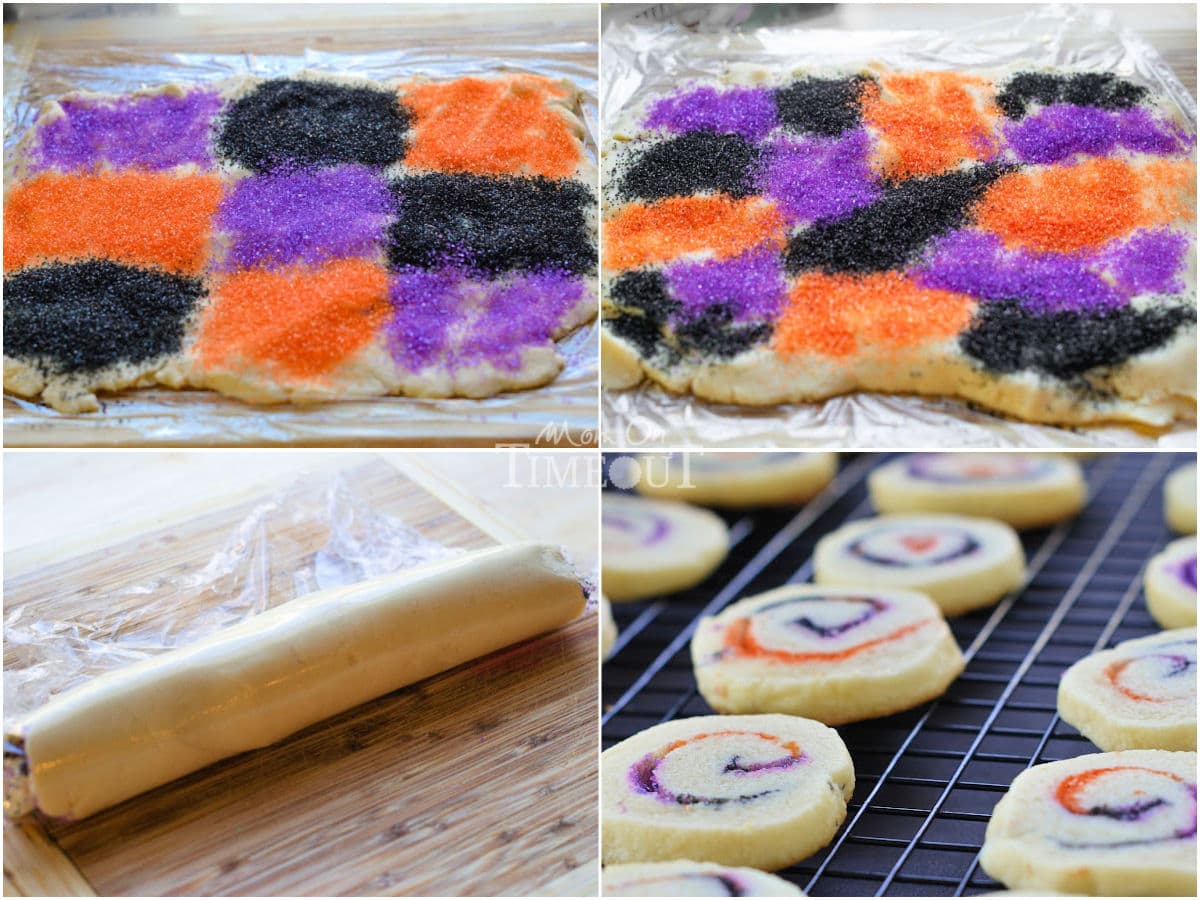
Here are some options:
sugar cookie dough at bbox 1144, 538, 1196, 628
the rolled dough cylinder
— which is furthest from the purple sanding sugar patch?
sugar cookie dough at bbox 1144, 538, 1196, 628

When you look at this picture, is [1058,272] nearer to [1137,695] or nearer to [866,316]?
[866,316]

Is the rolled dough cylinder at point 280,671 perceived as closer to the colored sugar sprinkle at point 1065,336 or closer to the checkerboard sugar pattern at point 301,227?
the checkerboard sugar pattern at point 301,227

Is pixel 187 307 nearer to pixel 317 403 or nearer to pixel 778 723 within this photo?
pixel 317 403

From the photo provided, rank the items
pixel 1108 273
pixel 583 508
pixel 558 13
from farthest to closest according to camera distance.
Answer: pixel 558 13 → pixel 583 508 → pixel 1108 273

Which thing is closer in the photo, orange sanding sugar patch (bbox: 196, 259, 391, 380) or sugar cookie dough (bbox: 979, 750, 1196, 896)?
sugar cookie dough (bbox: 979, 750, 1196, 896)

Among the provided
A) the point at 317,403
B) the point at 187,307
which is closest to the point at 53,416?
the point at 187,307

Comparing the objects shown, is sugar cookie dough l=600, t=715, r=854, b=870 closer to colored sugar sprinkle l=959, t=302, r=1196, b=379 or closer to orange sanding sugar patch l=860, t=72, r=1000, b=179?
colored sugar sprinkle l=959, t=302, r=1196, b=379

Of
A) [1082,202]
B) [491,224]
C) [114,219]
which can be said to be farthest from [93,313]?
[1082,202]

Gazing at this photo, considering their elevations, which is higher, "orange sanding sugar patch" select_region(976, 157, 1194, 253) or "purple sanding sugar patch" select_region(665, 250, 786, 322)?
"orange sanding sugar patch" select_region(976, 157, 1194, 253)
